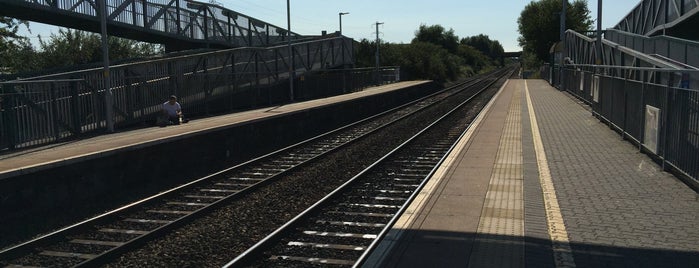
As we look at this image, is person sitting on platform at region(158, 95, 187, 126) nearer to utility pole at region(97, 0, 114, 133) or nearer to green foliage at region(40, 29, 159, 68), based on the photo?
utility pole at region(97, 0, 114, 133)

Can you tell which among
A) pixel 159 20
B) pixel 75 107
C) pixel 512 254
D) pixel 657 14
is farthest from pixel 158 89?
pixel 657 14

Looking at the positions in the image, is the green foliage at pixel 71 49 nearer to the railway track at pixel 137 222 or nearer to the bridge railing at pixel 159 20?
the bridge railing at pixel 159 20

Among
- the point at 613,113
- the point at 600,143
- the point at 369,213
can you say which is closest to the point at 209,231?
the point at 369,213

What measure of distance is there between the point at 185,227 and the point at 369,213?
264cm

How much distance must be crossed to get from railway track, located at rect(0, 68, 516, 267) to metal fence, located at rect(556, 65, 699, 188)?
7.06 metres

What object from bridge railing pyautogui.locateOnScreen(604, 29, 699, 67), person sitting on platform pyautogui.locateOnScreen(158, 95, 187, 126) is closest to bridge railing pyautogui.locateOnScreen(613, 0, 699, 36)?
bridge railing pyautogui.locateOnScreen(604, 29, 699, 67)

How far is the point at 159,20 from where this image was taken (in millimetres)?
25656

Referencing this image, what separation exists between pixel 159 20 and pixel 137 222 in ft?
64.7

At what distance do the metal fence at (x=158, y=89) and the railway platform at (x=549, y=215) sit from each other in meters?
8.68

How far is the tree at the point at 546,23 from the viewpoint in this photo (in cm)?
7694

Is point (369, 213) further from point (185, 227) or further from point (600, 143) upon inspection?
point (600, 143)

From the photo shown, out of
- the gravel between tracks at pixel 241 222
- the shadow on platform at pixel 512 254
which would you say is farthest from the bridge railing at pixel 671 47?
the shadow on platform at pixel 512 254

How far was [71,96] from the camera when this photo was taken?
43.6 feet

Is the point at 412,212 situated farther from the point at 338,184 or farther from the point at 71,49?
the point at 71,49
